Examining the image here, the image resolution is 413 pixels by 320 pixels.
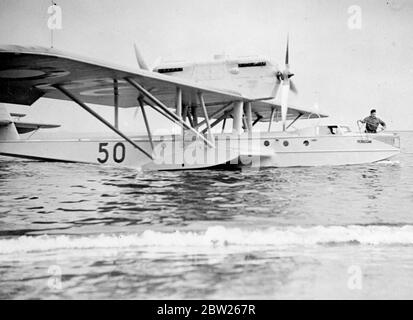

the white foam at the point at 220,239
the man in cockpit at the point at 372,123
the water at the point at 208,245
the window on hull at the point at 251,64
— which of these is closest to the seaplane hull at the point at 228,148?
the man in cockpit at the point at 372,123

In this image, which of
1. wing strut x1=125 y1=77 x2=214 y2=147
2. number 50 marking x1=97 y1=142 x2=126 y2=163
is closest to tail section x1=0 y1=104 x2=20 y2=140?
number 50 marking x1=97 y1=142 x2=126 y2=163

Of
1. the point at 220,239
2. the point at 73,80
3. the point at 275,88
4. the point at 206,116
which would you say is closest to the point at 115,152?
the point at 206,116

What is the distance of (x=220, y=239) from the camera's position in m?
3.48

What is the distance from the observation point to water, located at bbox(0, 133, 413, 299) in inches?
91.7

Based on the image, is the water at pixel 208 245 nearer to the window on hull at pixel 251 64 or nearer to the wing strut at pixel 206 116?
the wing strut at pixel 206 116

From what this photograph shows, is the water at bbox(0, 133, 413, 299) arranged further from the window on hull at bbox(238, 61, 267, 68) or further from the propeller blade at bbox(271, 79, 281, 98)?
the window on hull at bbox(238, 61, 267, 68)

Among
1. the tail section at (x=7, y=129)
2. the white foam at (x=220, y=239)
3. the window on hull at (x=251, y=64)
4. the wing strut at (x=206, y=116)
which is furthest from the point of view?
the window on hull at (x=251, y=64)

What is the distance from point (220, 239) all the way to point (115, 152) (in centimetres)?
876

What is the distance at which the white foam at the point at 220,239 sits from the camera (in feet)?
10.9

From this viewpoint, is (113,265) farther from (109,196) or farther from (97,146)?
(97,146)

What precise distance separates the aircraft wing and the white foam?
135 inches

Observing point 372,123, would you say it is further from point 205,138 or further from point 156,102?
point 156,102

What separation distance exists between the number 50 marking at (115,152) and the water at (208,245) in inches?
202
